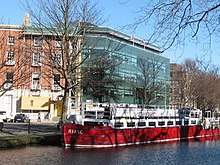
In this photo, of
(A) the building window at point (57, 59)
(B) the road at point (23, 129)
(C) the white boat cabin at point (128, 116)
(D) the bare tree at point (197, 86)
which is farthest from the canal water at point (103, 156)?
(D) the bare tree at point (197, 86)

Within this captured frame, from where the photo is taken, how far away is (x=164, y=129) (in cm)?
4303

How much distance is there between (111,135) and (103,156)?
6.73 m

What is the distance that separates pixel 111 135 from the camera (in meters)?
35.2

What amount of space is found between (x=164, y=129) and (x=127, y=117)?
5749 millimetres

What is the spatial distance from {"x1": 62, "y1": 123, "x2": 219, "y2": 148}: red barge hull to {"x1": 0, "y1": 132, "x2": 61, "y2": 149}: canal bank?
1.58m

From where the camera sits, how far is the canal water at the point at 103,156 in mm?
25406

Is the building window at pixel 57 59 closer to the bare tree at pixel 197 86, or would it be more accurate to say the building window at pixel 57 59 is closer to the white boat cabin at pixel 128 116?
the white boat cabin at pixel 128 116

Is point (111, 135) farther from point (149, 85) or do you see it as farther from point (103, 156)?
point (149, 85)

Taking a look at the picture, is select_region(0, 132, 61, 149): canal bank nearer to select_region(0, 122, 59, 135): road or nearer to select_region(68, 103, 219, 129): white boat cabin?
select_region(68, 103, 219, 129): white boat cabin

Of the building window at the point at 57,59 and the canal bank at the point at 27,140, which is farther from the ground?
the building window at the point at 57,59

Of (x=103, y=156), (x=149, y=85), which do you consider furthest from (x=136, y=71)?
(x=103, y=156)

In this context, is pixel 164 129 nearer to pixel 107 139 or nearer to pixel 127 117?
pixel 127 117

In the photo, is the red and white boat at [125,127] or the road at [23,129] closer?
the red and white boat at [125,127]

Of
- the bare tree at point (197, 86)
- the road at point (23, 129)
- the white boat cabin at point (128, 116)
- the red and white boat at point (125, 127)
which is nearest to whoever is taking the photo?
the red and white boat at point (125, 127)
